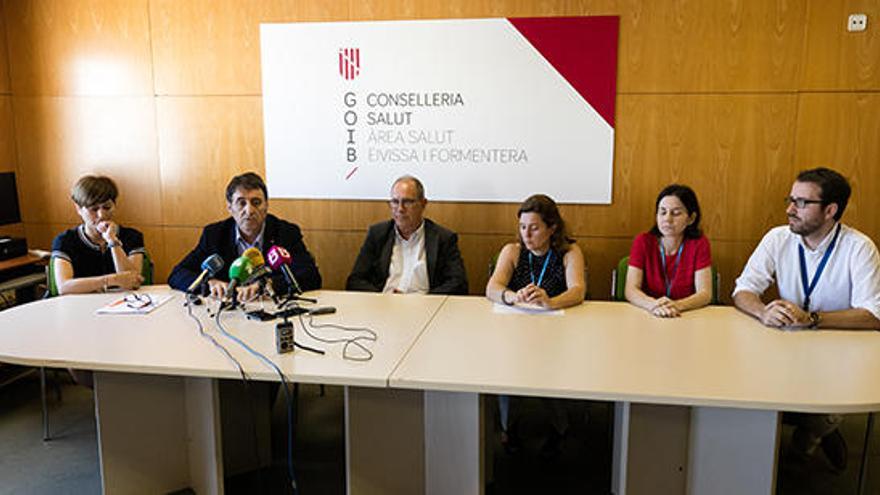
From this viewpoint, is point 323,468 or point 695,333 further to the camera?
point 323,468

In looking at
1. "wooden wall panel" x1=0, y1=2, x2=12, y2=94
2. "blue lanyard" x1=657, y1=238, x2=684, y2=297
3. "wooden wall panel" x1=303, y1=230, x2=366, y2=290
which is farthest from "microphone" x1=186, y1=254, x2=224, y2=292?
"wooden wall panel" x1=0, y1=2, x2=12, y2=94

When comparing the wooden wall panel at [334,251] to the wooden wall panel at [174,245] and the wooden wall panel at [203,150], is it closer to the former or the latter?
the wooden wall panel at [203,150]

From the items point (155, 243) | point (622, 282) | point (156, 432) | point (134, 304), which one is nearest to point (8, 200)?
point (155, 243)

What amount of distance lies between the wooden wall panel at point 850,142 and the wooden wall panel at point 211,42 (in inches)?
126

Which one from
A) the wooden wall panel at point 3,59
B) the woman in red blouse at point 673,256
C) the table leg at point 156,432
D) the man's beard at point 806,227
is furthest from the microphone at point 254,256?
the wooden wall panel at point 3,59

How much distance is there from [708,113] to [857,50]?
89 cm

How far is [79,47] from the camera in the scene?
451 cm

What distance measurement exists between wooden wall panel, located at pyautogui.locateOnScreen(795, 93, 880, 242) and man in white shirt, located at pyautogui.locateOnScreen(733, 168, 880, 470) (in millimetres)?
1058

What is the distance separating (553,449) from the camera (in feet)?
10.6

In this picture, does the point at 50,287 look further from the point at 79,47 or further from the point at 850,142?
the point at 850,142

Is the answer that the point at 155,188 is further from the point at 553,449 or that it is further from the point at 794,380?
the point at 794,380

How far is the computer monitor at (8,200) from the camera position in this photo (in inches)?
173

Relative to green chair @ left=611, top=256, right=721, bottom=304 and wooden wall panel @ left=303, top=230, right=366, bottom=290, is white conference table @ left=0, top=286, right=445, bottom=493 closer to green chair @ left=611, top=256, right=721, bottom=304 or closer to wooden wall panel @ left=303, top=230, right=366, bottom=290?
green chair @ left=611, top=256, right=721, bottom=304

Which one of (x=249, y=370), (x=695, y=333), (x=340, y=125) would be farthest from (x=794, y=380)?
(x=340, y=125)
